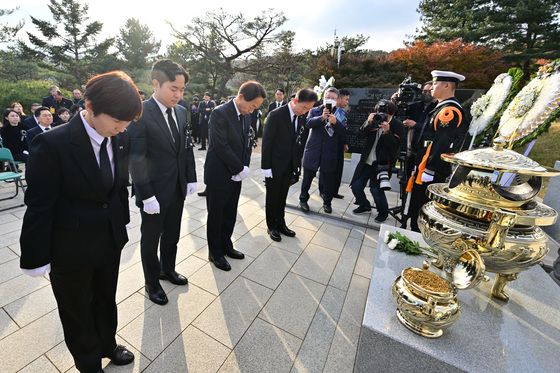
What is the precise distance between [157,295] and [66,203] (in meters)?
1.38

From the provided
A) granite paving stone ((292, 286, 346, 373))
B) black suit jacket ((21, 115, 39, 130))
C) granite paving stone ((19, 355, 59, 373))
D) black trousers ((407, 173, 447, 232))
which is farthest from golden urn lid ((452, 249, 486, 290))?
black suit jacket ((21, 115, 39, 130))

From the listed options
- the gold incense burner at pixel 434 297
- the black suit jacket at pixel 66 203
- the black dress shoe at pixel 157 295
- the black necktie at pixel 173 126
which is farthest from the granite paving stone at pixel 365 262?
the black suit jacket at pixel 66 203

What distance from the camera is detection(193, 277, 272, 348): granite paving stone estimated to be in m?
2.12

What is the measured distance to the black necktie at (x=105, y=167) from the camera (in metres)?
1.38

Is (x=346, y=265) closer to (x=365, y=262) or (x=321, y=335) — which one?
(x=365, y=262)

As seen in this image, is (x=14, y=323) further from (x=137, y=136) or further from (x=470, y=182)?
(x=470, y=182)

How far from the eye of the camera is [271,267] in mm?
3076

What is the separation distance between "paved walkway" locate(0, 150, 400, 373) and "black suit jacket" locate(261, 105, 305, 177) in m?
1.10

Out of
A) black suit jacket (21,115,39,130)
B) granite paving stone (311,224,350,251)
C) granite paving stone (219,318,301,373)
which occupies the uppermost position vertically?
black suit jacket (21,115,39,130)

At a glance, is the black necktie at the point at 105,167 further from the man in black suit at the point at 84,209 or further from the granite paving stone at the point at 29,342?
the granite paving stone at the point at 29,342

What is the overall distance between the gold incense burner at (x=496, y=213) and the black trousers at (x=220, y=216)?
2.00m

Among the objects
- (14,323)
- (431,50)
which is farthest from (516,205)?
(431,50)

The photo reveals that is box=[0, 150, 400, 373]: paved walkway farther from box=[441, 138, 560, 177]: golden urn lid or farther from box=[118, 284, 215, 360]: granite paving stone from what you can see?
box=[441, 138, 560, 177]: golden urn lid

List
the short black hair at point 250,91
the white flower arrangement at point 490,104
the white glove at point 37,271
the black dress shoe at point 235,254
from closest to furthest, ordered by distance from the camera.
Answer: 1. the white glove at point 37,271
2. the white flower arrangement at point 490,104
3. the short black hair at point 250,91
4. the black dress shoe at point 235,254
